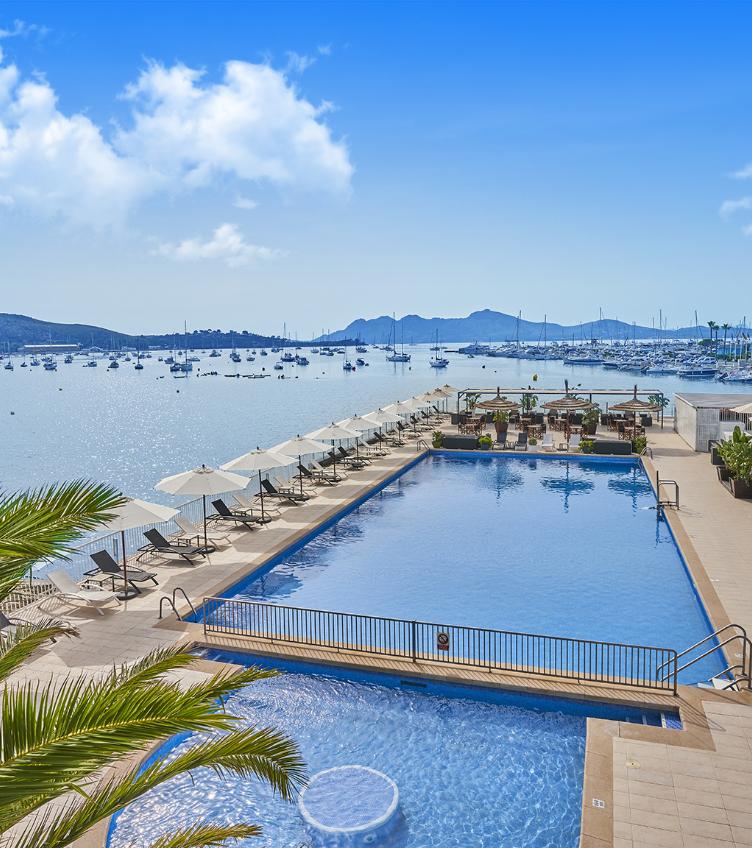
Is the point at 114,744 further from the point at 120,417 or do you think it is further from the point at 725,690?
the point at 120,417

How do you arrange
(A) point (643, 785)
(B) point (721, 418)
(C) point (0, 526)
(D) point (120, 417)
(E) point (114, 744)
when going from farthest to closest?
(D) point (120, 417), (B) point (721, 418), (A) point (643, 785), (C) point (0, 526), (E) point (114, 744)

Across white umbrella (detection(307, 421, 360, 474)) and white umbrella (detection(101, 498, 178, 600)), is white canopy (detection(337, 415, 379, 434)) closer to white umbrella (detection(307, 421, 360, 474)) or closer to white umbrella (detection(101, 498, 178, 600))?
white umbrella (detection(307, 421, 360, 474))

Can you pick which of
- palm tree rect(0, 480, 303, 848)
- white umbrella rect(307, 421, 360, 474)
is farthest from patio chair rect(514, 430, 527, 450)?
palm tree rect(0, 480, 303, 848)

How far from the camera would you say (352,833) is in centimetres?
764

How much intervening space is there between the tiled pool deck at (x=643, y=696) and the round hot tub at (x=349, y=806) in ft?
7.09

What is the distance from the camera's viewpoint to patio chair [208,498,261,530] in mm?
19312

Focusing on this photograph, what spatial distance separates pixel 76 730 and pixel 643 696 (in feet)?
27.6

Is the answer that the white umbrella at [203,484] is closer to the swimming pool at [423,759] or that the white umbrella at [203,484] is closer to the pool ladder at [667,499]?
the swimming pool at [423,759]

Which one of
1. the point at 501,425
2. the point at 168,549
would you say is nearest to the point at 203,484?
the point at 168,549

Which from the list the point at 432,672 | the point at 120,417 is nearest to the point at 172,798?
the point at 432,672

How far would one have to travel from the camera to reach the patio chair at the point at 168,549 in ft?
52.9

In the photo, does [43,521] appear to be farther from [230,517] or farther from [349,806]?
[230,517]

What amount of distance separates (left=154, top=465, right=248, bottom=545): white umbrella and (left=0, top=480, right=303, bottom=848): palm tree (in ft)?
36.7

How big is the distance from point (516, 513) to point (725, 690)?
11534 mm
